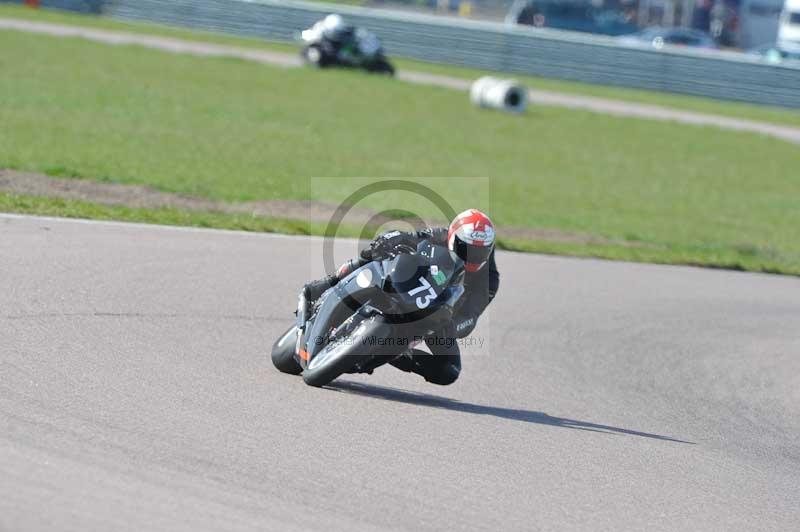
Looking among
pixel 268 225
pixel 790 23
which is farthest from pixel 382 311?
pixel 790 23

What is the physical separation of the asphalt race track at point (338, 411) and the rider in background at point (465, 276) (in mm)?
248

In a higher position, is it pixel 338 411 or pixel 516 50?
pixel 338 411

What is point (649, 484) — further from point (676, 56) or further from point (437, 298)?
point (676, 56)

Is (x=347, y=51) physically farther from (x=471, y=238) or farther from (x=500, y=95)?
(x=471, y=238)

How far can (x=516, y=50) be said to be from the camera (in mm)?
35812

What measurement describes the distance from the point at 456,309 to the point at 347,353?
2.47ft

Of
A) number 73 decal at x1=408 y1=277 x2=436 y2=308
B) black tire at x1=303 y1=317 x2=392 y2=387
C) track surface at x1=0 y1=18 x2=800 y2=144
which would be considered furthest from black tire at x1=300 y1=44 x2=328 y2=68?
number 73 decal at x1=408 y1=277 x2=436 y2=308

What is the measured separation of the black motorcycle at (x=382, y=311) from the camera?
7.17m

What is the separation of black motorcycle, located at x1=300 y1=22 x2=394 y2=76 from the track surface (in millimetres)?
644

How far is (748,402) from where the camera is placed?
9.27 metres

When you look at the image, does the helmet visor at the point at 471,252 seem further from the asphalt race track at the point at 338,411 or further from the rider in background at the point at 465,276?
the asphalt race track at the point at 338,411

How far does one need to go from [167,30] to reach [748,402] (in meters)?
30.3

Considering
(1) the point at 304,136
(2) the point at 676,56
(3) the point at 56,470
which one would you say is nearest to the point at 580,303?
(3) the point at 56,470

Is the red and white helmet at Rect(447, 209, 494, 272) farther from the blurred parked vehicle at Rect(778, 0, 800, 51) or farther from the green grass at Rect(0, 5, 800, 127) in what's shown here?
the blurred parked vehicle at Rect(778, 0, 800, 51)
